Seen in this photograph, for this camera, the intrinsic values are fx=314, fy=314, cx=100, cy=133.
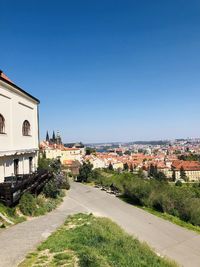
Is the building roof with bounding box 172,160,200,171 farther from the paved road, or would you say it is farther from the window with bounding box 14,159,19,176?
the window with bounding box 14,159,19,176

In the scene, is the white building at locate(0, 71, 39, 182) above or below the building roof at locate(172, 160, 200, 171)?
above

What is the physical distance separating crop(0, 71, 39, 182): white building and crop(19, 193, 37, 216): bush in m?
1.97

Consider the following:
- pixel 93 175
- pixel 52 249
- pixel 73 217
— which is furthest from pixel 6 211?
pixel 93 175

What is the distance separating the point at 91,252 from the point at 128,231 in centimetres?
653

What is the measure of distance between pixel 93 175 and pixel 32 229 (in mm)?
28763

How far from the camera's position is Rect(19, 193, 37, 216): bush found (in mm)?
14167

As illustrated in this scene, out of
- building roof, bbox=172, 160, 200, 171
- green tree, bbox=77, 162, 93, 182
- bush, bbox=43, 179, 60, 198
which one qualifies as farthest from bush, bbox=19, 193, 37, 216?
building roof, bbox=172, 160, 200, 171

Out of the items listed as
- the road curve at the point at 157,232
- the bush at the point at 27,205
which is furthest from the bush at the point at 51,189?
the bush at the point at 27,205

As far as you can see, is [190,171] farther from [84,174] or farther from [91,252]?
[91,252]

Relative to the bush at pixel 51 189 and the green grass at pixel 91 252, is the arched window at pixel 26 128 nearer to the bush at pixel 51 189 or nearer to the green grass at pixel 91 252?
the bush at pixel 51 189

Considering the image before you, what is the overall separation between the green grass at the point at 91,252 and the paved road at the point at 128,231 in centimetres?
52

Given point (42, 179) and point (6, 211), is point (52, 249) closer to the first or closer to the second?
point (6, 211)

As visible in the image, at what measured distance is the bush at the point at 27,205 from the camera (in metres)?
14.2

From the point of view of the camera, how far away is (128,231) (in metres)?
14.4
